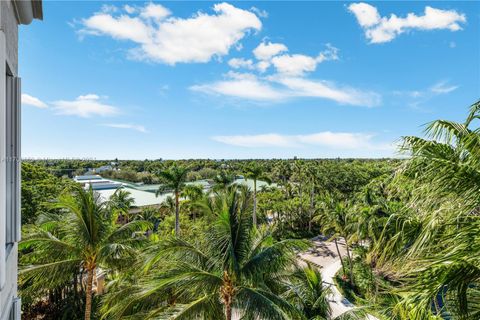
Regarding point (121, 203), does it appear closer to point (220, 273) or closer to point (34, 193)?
point (34, 193)

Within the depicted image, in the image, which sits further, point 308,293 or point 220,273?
point 308,293

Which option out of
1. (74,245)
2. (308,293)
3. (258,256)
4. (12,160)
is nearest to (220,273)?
(258,256)

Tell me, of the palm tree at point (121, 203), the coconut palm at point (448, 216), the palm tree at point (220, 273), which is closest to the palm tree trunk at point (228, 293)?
the palm tree at point (220, 273)

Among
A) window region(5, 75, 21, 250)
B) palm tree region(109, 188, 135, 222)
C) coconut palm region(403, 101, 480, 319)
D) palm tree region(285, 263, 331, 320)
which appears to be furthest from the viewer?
palm tree region(109, 188, 135, 222)

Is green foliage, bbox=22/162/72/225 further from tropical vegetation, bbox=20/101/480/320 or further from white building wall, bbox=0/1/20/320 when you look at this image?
white building wall, bbox=0/1/20/320

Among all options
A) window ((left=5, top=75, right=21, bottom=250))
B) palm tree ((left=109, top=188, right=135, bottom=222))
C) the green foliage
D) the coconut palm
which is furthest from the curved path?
the green foliage
